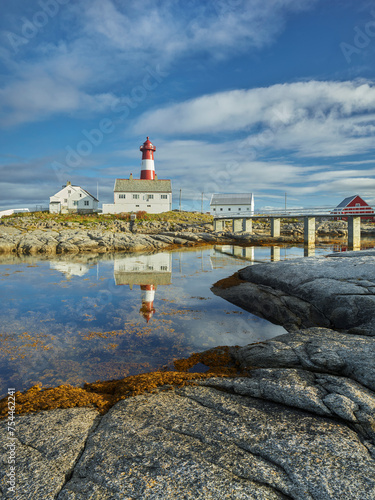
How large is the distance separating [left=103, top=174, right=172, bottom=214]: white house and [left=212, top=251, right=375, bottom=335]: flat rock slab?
54095mm

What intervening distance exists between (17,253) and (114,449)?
33.2 meters

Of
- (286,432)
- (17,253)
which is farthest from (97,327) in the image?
(17,253)

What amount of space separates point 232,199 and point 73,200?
39563mm

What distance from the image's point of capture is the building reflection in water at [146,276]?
1298 centimetres

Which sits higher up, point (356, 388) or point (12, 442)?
point (356, 388)

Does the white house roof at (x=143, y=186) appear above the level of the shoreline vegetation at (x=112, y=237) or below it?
above

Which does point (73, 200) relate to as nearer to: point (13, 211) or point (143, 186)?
point (13, 211)

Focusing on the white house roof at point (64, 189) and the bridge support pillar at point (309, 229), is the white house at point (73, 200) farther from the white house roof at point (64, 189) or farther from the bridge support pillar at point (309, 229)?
the bridge support pillar at point (309, 229)

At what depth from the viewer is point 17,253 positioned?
105ft

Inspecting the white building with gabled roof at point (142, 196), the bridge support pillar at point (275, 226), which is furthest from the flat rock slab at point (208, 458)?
the white building with gabled roof at point (142, 196)

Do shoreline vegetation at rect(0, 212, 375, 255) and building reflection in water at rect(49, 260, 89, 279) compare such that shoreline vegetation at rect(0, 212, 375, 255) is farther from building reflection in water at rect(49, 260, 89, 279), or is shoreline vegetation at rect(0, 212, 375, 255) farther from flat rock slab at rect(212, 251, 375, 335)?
flat rock slab at rect(212, 251, 375, 335)

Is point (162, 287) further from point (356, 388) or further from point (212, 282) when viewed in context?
point (356, 388)

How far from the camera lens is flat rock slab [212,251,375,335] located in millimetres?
9211

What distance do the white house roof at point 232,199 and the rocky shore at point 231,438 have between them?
71345 millimetres
